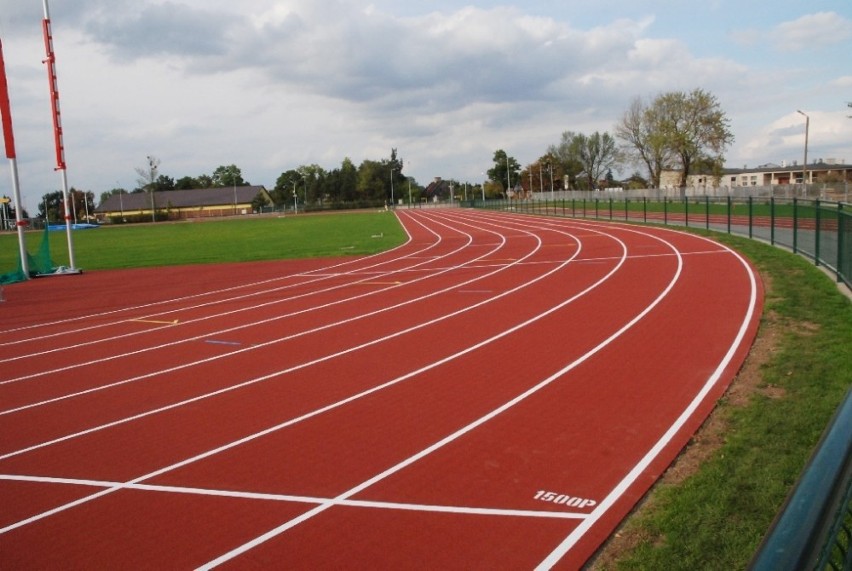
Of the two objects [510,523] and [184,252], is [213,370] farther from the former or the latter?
[184,252]

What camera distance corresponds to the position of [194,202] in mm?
125500

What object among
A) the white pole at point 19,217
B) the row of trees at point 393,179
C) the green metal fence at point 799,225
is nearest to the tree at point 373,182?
the row of trees at point 393,179

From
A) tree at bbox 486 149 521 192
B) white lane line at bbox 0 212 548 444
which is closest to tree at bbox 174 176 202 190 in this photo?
tree at bbox 486 149 521 192

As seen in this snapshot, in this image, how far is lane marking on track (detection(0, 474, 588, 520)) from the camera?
16.7 feet

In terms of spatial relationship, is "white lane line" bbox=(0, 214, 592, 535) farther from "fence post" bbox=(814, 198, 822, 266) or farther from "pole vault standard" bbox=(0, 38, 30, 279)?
"pole vault standard" bbox=(0, 38, 30, 279)

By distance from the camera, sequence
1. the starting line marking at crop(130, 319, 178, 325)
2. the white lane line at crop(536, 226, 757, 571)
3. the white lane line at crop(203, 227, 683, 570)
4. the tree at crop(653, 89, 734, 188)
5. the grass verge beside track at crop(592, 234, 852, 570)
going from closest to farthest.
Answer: the grass verge beside track at crop(592, 234, 852, 570)
the white lane line at crop(536, 226, 757, 571)
the white lane line at crop(203, 227, 683, 570)
the starting line marking at crop(130, 319, 178, 325)
the tree at crop(653, 89, 734, 188)

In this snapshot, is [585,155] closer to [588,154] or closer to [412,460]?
[588,154]

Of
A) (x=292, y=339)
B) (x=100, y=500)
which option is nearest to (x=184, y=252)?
(x=292, y=339)

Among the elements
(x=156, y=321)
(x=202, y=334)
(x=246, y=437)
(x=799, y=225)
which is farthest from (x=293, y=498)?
(x=799, y=225)

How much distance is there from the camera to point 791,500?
1473 millimetres

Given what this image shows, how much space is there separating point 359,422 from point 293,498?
5.74 ft

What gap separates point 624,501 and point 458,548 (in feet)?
4.55

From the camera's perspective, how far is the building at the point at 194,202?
120 meters

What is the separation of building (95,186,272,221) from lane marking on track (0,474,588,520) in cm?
11554
